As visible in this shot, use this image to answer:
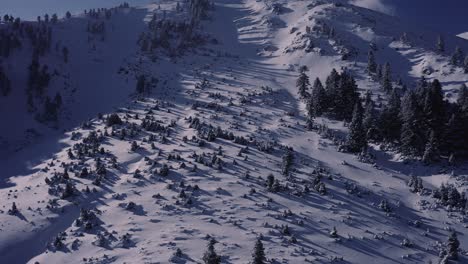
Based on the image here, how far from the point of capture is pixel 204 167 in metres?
51.4

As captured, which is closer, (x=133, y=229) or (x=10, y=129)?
(x=133, y=229)

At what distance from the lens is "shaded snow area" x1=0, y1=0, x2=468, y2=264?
36.2 metres

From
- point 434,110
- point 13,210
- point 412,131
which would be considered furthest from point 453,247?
point 13,210

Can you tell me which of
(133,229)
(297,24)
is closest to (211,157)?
(133,229)

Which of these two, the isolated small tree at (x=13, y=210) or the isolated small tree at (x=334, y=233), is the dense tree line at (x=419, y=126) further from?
the isolated small tree at (x=13, y=210)

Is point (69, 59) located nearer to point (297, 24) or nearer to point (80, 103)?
point (80, 103)

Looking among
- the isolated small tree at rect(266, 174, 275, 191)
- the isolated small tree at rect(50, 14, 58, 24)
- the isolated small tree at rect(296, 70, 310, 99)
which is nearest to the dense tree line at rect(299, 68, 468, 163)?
the isolated small tree at rect(266, 174, 275, 191)

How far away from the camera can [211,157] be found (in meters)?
54.7

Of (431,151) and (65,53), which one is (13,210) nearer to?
(431,151)

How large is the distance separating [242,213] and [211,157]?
50.8ft

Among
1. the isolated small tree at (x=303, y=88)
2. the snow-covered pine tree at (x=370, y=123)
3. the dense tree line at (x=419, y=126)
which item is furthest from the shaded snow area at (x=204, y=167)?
the snow-covered pine tree at (x=370, y=123)

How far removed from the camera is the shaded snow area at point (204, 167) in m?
36.2

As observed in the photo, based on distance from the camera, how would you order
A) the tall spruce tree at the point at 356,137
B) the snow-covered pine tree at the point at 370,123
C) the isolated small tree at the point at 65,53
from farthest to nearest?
the isolated small tree at the point at 65,53, the snow-covered pine tree at the point at 370,123, the tall spruce tree at the point at 356,137

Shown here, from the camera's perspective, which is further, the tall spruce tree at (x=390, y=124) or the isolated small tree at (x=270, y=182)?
the tall spruce tree at (x=390, y=124)
